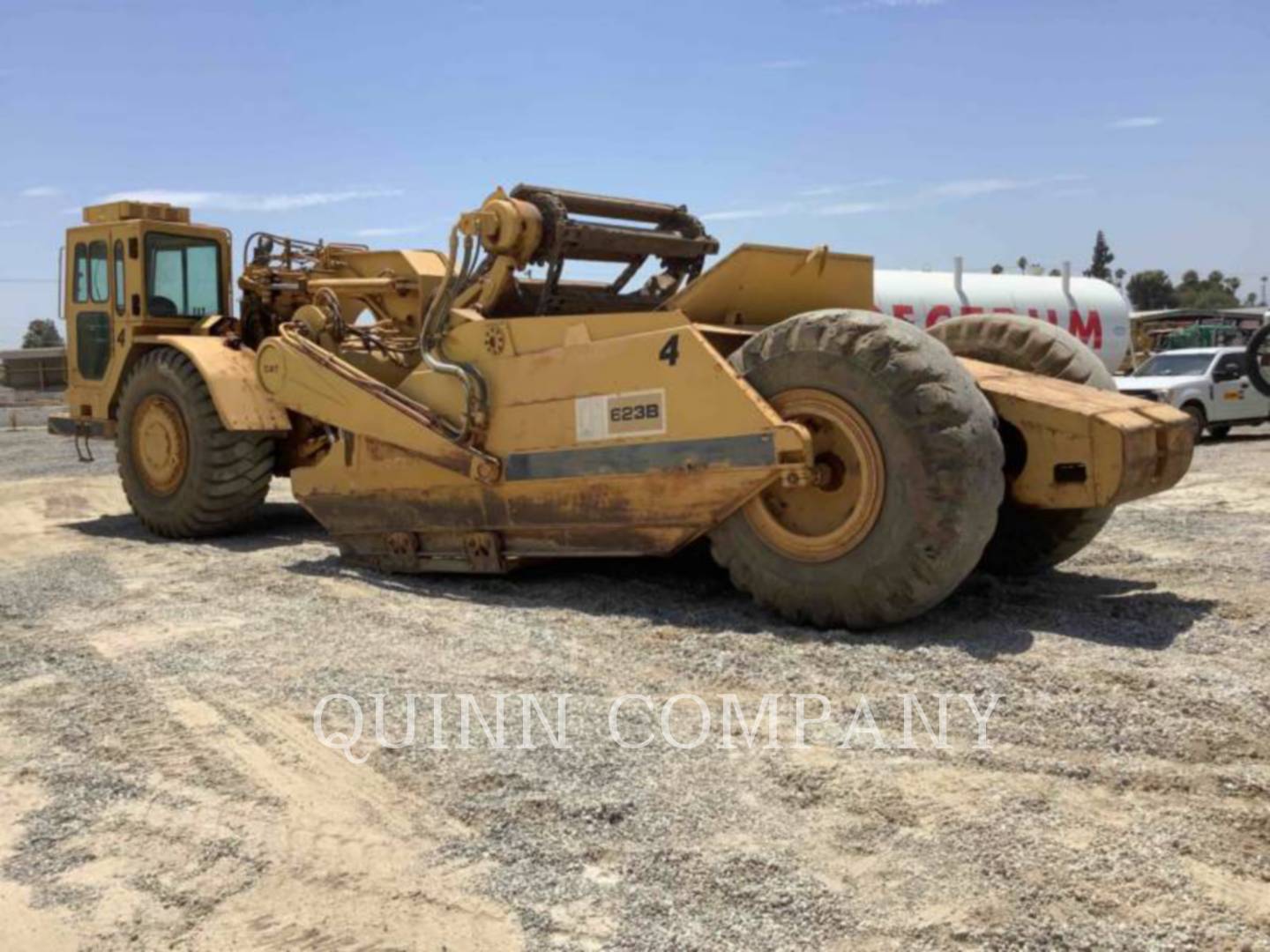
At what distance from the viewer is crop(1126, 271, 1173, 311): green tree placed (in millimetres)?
86312

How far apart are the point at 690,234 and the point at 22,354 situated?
31.9 meters

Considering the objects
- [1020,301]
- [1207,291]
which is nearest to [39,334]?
[1020,301]

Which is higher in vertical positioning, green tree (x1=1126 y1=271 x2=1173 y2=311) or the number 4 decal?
green tree (x1=1126 y1=271 x2=1173 y2=311)

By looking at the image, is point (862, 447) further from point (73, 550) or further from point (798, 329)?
point (73, 550)

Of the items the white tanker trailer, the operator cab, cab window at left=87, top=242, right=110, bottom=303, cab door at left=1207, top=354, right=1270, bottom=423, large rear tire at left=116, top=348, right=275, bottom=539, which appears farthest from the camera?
the white tanker trailer

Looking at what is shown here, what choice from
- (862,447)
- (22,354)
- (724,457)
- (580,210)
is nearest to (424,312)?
(580,210)

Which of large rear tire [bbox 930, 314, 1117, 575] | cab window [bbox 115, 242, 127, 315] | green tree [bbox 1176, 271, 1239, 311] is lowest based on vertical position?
large rear tire [bbox 930, 314, 1117, 575]

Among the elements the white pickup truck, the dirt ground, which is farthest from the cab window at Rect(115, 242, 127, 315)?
the white pickup truck

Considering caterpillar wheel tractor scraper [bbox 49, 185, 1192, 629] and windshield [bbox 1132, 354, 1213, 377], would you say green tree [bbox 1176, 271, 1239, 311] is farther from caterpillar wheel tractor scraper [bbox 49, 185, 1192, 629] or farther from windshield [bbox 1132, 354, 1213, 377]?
caterpillar wheel tractor scraper [bbox 49, 185, 1192, 629]

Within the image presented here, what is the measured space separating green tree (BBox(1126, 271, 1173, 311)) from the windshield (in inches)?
2775

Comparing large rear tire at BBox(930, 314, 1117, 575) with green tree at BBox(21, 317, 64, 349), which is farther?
green tree at BBox(21, 317, 64, 349)

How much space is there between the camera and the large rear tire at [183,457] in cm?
934

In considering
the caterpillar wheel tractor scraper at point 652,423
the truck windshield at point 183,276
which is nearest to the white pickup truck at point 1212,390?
the caterpillar wheel tractor scraper at point 652,423

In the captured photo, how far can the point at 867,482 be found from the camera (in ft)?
17.9
